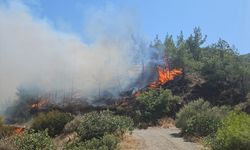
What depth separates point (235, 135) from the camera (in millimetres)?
23859

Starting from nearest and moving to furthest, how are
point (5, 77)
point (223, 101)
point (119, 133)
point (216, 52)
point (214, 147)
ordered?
point (214, 147) → point (119, 133) → point (223, 101) → point (216, 52) → point (5, 77)

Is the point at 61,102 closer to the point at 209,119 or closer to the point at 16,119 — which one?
the point at 16,119

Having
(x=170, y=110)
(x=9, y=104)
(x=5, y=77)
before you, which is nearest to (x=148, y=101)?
(x=170, y=110)

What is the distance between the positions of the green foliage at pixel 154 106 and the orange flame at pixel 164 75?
→ 14330mm

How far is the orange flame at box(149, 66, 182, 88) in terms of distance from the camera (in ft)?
236

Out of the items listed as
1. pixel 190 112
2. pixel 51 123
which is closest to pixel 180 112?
pixel 190 112

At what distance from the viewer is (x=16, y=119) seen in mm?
73062

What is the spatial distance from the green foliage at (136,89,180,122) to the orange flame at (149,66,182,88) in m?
14.3

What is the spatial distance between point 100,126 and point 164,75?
4297 centimetres

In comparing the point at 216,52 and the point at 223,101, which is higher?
the point at 216,52

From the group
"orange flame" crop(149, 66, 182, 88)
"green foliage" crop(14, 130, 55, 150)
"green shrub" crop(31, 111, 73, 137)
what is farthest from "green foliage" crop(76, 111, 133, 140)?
"orange flame" crop(149, 66, 182, 88)

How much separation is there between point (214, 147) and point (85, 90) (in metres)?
54.1

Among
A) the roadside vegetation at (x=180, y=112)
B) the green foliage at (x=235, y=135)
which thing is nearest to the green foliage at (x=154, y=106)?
the roadside vegetation at (x=180, y=112)

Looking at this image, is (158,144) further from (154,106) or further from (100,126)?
(154,106)
